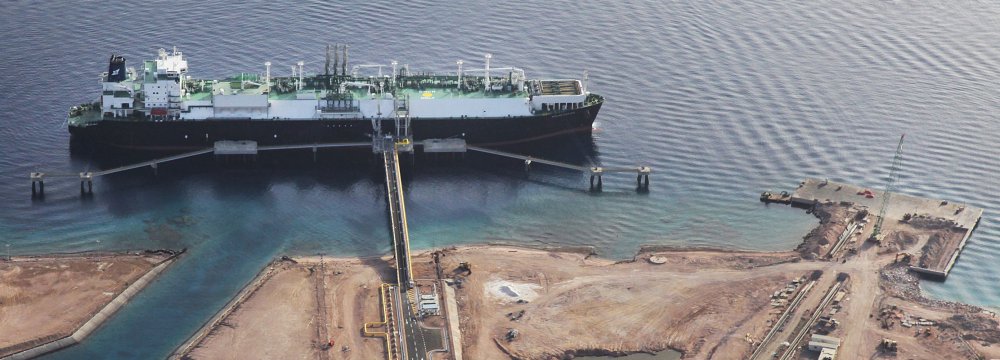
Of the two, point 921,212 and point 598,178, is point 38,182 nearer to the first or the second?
point 598,178

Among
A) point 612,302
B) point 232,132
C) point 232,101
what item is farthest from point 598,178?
point 232,101

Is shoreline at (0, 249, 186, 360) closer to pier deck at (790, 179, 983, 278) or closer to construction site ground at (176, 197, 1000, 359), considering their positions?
construction site ground at (176, 197, 1000, 359)

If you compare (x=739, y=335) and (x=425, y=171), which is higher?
(x=425, y=171)

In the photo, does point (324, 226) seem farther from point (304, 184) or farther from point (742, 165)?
point (742, 165)

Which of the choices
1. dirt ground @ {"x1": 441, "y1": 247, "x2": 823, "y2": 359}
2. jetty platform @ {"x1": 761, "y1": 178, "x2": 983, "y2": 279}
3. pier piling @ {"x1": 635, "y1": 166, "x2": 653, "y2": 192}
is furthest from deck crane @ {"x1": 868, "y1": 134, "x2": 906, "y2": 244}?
pier piling @ {"x1": 635, "y1": 166, "x2": 653, "y2": 192}

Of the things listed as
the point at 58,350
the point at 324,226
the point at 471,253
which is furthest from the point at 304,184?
the point at 58,350

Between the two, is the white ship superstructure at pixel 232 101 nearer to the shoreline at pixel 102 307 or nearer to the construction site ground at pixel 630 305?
the shoreline at pixel 102 307
